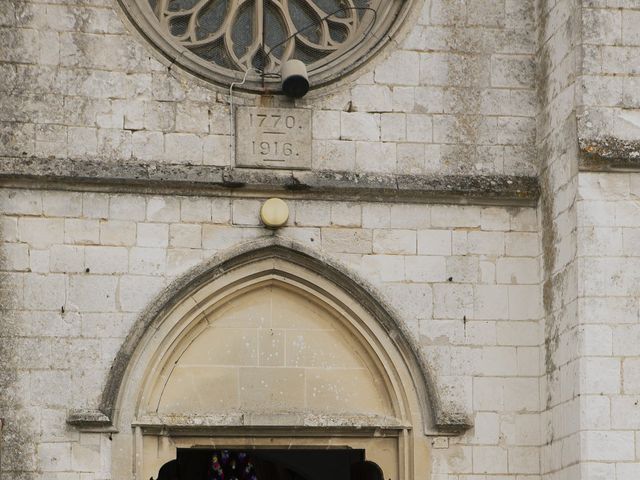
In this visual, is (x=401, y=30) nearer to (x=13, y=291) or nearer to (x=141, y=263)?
(x=141, y=263)

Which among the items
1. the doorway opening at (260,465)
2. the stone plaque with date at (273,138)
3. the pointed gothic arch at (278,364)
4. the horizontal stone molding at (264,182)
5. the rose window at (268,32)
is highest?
the rose window at (268,32)

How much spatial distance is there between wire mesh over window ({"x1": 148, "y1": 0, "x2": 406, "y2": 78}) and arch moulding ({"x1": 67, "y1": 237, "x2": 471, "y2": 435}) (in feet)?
4.52

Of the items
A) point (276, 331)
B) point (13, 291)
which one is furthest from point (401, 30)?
point (13, 291)

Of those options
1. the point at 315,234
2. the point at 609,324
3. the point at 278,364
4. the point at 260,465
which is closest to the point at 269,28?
the point at 315,234

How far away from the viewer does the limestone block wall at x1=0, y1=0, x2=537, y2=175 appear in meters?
11.5

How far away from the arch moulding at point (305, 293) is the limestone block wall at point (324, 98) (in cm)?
70

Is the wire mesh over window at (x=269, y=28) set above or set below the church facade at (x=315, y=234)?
above

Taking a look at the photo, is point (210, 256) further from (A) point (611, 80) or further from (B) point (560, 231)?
(A) point (611, 80)

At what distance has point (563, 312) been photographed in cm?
1127

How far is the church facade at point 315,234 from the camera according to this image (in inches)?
439

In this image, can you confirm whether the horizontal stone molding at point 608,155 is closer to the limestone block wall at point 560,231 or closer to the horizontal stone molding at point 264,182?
the limestone block wall at point 560,231

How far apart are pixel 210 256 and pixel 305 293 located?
70 cm

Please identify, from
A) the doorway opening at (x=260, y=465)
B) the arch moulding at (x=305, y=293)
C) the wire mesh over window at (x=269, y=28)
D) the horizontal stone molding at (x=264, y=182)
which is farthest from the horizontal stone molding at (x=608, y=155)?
the doorway opening at (x=260, y=465)

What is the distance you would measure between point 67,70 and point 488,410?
362 cm
